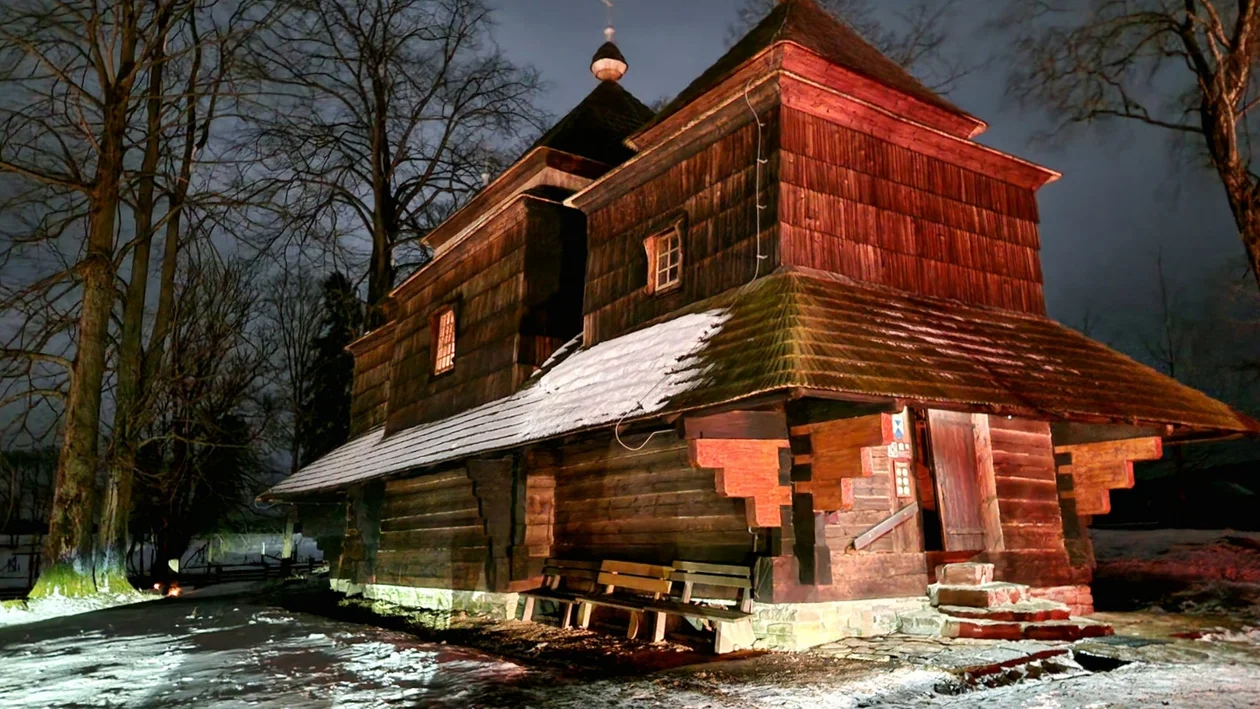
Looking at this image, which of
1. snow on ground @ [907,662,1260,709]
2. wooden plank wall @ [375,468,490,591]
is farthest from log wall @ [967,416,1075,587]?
wooden plank wall @ [375,468,490,591]

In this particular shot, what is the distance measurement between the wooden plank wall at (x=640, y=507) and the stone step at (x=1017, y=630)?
217cm

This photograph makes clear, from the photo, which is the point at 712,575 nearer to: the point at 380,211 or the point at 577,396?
the point at 577,396

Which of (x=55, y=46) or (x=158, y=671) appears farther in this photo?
(x=55, y=46)

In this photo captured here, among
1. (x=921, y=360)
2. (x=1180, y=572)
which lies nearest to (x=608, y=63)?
(x=921, y=360)

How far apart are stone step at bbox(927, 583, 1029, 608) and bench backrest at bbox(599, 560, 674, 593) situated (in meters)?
2.91

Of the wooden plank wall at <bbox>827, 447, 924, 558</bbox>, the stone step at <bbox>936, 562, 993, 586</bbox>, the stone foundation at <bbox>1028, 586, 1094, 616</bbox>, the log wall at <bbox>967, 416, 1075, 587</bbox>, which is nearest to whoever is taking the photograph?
the wooden plank wall at <bbox>827, 447, 924, 558</bbox>

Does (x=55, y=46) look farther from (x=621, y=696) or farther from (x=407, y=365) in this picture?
(x=621, y=696)

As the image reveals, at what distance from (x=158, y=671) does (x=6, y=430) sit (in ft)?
31.2

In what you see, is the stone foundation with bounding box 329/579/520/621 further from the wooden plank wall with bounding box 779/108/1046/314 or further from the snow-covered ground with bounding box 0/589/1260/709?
the wooden plank wall with bounding box 779/108/1046/314

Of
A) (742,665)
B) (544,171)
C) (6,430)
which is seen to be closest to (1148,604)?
(742,665)

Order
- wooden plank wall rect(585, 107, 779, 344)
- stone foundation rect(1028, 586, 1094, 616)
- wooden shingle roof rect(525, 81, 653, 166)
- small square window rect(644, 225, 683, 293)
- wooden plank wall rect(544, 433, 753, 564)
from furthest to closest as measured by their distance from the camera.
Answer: wooden shingle roof rect(525, 81, 653, 166)
small square window rect(644, 225, 683, 293)
stone foundation rect(1028, 586, 1094, 616)
wooden plank wall rect(585, 107, 779, 344)
wooden plank wall rect(544, 433, 753, 564)

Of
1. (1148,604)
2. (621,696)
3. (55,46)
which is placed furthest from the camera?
(55,46)

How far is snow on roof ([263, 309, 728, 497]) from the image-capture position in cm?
868

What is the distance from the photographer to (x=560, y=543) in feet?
37.9
